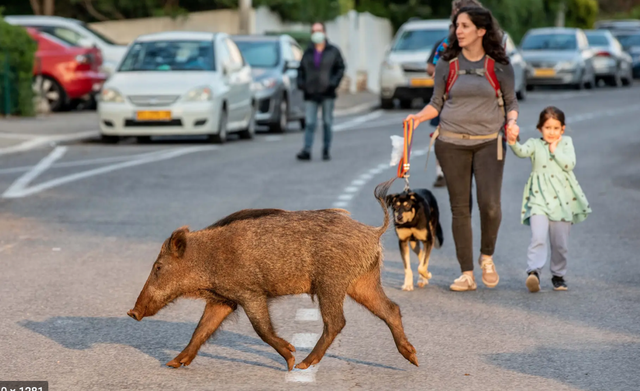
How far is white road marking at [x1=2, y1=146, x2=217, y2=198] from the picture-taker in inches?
599

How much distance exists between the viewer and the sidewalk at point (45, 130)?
21.0 meters

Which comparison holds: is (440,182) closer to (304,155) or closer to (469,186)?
(304,155)

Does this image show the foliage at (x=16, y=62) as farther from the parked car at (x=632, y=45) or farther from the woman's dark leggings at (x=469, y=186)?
the parked car at (x=632, y=45)

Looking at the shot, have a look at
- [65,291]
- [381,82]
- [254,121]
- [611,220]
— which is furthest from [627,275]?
[381,82]

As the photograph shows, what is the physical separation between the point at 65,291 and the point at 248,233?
2.97m

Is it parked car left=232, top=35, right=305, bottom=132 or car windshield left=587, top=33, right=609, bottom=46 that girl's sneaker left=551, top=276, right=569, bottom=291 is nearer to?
parked car left=232, top=35, right=305, bottom=132

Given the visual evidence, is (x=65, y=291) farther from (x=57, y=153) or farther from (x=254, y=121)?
(x=254, y=121)

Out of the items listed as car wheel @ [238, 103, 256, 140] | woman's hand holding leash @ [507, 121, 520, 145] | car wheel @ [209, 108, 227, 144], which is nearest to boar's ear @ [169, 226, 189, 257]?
woman's hand holding leash @ [507, 121, 520, 145]

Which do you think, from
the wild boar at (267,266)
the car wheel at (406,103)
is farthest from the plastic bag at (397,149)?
the car wheel at (406,103)

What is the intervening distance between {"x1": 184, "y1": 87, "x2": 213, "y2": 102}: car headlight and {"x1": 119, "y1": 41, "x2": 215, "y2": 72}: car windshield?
94 centimetres

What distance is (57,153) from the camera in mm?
20062

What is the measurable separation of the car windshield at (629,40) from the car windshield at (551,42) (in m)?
11.9

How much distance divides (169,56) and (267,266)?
53.7ft

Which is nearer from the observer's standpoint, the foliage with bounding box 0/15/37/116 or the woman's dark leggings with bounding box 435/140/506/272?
the woman's dark leggings with bounding box 435/140/506/272
